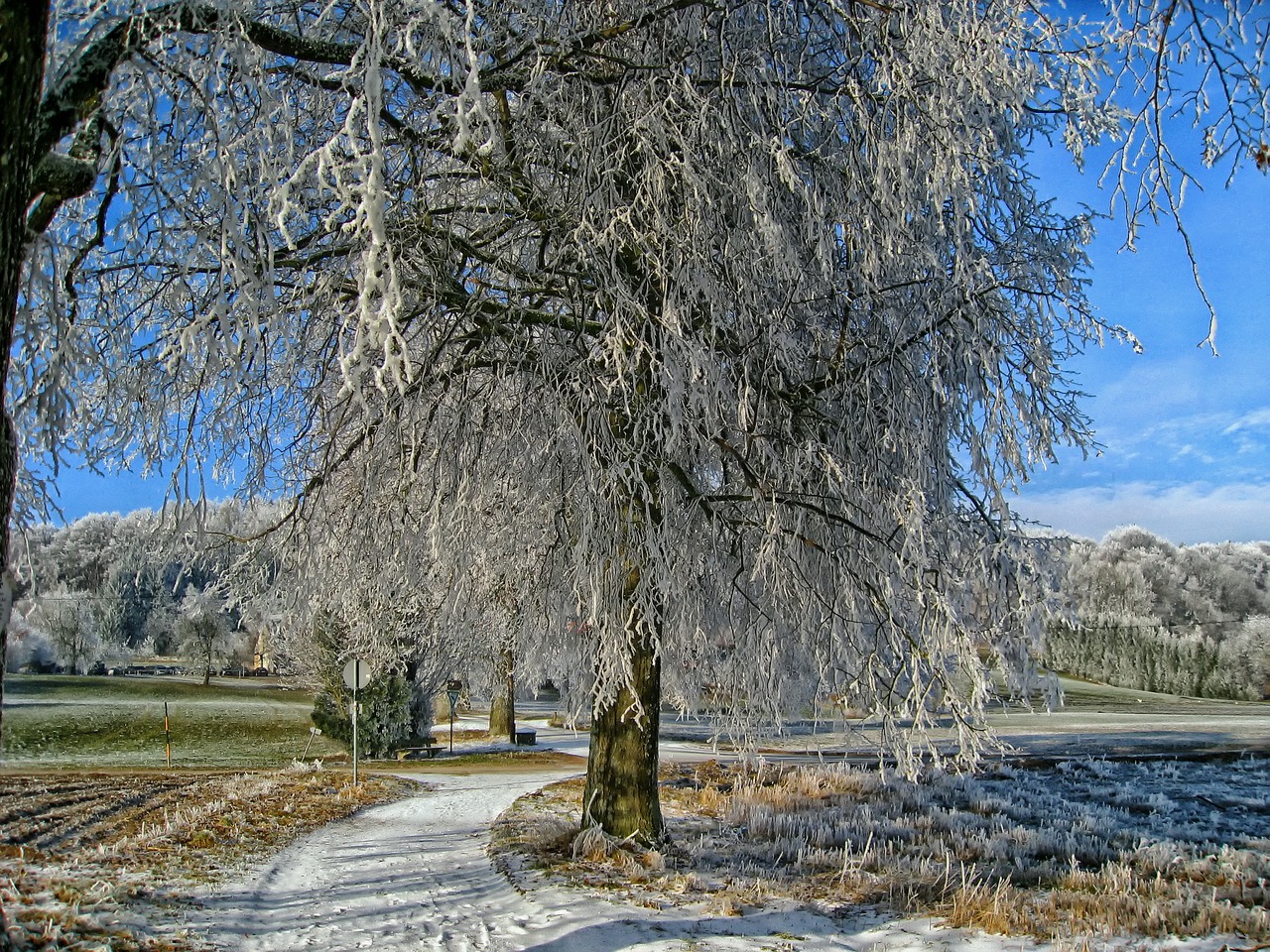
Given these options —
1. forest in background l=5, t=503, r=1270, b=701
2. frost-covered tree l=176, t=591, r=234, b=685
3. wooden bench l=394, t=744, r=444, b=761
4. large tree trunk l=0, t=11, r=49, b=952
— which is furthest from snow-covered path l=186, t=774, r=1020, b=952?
frost-covered tree l=176, t=591, r=234, b=685

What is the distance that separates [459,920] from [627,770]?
7.34ft

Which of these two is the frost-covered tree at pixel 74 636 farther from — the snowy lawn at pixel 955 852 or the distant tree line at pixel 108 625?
the snowy lawn at pixel 955 852

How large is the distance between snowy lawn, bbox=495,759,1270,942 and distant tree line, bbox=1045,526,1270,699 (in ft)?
32.7

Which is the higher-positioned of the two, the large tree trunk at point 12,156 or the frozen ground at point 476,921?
the large tree trunk at point 12,156

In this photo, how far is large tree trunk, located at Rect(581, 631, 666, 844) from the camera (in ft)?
25.0

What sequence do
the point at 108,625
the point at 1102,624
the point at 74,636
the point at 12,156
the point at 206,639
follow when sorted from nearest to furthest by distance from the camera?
the point at 12,156, the point at 1102,624, the point at 206,639, the point at 74,636, the point at 108,625

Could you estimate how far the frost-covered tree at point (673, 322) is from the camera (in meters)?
5.54

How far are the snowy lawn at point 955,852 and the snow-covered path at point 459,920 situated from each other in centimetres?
41

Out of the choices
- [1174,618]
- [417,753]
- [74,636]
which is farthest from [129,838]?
[1174,618]

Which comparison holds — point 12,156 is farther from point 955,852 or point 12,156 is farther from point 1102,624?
point 1102,624

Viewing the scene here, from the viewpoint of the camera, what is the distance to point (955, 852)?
839cm

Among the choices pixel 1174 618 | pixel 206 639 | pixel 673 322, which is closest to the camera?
pixel 673 322

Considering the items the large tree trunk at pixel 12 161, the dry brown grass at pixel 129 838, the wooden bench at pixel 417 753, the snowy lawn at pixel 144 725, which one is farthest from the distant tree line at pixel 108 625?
the large tree trunk at pixel 12 161

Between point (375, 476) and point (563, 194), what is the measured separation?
284 centimetres
